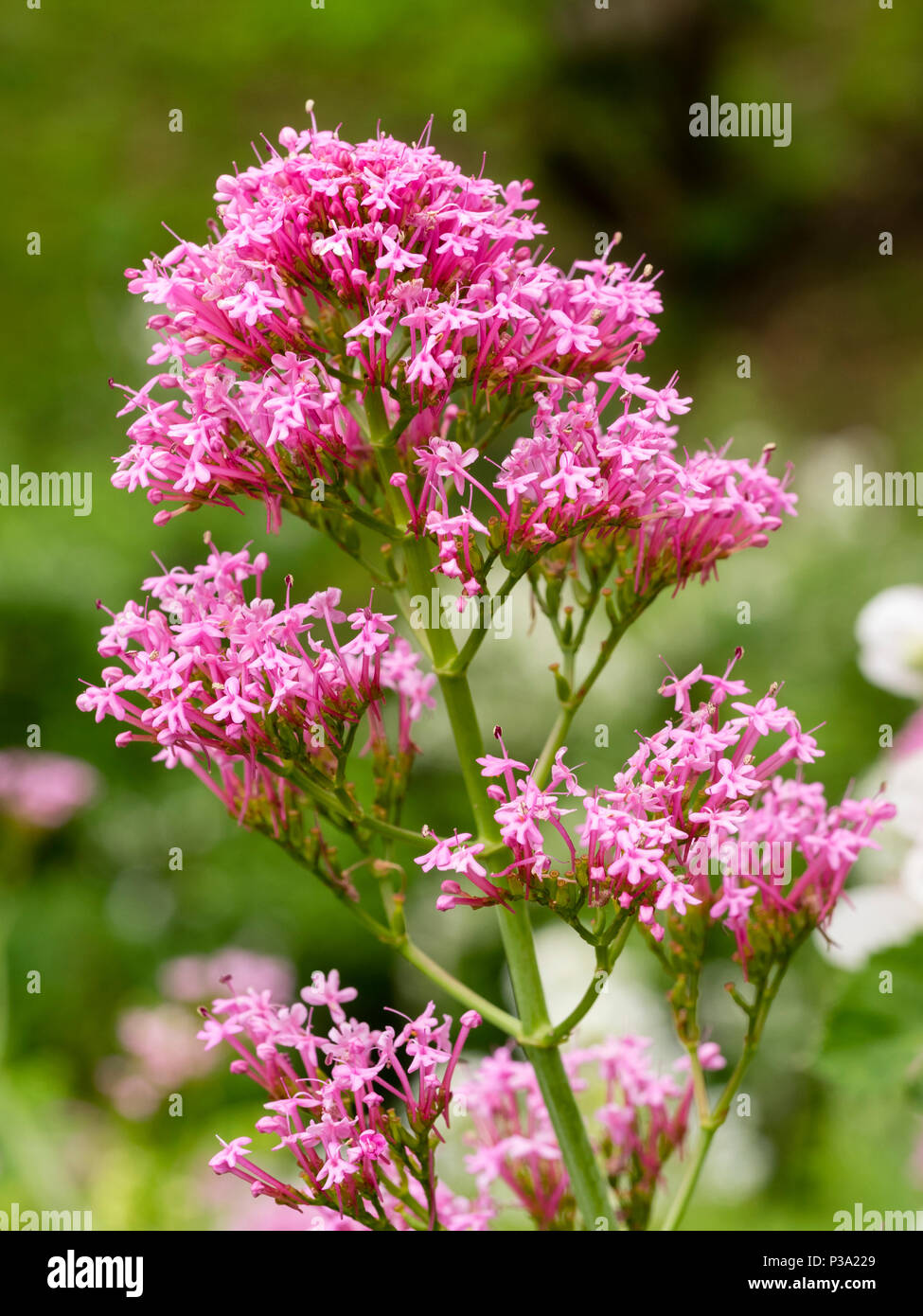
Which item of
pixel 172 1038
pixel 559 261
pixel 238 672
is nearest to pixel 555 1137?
pixel 238 672

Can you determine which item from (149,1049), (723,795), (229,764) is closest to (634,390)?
(723,795)

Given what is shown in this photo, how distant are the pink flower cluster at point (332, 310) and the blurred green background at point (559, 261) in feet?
3.75

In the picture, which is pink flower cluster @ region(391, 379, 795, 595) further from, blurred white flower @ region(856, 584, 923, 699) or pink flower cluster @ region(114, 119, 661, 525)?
blurred white flower @ region(856, 584, 923, 699)

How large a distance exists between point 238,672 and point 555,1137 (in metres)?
0.71

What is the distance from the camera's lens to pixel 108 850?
480cm

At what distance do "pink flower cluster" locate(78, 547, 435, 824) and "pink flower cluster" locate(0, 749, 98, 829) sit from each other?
2.44m

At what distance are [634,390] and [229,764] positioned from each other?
62 cm

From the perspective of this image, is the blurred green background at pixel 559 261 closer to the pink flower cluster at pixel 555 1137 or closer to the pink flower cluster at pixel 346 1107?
the pink flower cluster at pixel 555 1137

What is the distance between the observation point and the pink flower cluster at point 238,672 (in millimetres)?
1239

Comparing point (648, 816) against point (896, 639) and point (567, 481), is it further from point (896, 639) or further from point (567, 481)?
point (896, 639)

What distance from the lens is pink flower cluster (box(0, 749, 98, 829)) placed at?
3.64 meters

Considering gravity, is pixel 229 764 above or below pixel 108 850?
above

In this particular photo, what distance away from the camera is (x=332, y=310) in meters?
1.32

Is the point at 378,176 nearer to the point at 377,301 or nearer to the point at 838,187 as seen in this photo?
the point at 377,301
